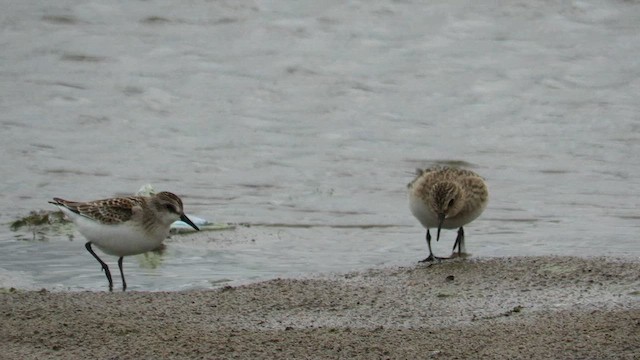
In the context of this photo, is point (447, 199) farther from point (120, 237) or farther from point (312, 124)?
point (312, 124)

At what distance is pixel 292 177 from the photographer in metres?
12.1

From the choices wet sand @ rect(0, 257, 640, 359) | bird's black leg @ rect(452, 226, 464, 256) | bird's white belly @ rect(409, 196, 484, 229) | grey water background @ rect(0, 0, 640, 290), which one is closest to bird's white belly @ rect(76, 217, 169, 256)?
grey water background @ rect(0, 0, 640, 290)

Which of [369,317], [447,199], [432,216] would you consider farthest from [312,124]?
[369,317]

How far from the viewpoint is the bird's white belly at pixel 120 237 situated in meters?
8.34

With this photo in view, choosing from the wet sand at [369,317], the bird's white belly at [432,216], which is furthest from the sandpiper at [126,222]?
the bird's white belly at [432,216]

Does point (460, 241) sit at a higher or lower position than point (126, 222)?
lower

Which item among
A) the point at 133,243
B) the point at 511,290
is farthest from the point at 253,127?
the point at 511,290

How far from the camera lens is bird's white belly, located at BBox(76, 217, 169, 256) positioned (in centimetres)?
834

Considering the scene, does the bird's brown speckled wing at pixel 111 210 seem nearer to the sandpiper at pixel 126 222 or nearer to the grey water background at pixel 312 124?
the sandpiper at pixel 126 222

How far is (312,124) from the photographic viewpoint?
546 inches

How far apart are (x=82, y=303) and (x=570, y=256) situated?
3.46 m

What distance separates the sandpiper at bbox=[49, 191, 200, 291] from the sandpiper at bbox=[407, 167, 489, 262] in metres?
1.79

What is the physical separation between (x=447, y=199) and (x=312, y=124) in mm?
5449

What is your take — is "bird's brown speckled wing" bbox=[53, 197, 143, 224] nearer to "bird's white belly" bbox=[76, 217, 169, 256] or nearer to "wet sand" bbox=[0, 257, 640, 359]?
"bird's white belly" bbox=[76, 217, 169, 256]
